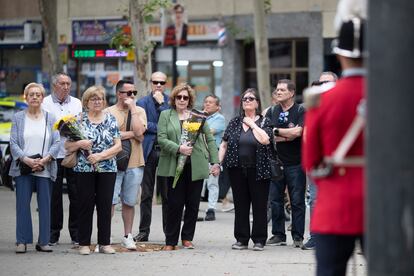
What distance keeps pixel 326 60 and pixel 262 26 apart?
24.2 feet

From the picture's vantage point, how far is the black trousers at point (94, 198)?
12.0 metres

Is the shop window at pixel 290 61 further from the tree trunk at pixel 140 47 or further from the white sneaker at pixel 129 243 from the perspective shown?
the white sneaker at pixel 129 243

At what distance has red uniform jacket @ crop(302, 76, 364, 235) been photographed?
17.4ft

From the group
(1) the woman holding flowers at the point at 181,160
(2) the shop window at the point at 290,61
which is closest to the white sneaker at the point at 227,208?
(1) the woman holding flowers at the point at 181,160

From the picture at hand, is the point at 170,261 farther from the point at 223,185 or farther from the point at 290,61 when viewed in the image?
the point at 290,61

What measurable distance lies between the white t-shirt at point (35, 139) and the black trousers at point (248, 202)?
224cm

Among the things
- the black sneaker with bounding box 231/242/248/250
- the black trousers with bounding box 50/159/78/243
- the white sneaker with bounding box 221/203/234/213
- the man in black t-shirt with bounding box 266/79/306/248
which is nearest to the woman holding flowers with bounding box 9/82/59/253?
the black trousers with bounding box 50/159/78/243

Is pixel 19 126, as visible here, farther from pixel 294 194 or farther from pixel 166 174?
pixel 294 194

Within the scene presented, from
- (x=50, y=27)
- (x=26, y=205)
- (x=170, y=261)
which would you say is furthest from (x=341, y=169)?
(x=50, y=27)

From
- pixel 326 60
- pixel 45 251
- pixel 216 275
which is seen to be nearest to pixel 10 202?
pixel 45 251

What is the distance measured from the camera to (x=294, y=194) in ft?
43.5

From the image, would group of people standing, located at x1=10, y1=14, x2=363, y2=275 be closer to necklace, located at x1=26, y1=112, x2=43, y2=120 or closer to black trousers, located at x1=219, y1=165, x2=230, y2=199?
necklace, located at x1=26, y1=112, x2=43, y2=120

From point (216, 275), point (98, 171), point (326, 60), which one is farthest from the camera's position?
point (326, 60)

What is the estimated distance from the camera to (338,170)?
211 inches
